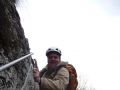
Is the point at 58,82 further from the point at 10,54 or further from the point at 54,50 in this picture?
the point at 10,54

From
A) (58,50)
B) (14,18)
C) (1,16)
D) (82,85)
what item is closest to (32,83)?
(58,50)

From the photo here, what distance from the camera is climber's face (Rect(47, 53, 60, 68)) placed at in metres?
6.23

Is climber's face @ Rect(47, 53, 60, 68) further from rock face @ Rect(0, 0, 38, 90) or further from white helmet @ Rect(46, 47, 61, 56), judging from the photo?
rock face @ Rect(0, 0, 38, 90)

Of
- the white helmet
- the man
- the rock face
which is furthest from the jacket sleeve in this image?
the white helmet

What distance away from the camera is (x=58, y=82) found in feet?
18.2

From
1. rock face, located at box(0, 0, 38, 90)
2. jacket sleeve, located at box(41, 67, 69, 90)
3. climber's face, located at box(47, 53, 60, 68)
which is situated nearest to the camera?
rock face, located at box(0, 0, 38, 90)

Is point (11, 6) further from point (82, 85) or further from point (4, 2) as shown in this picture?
point (82, 85)

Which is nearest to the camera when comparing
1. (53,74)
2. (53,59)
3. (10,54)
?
(10,54)

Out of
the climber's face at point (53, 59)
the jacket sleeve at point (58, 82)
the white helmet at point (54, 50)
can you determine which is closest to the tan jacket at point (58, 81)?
the jacket sleeve at point (58, 82)

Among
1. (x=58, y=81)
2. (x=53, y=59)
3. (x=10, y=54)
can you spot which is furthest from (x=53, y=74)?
(x=10, y=54)

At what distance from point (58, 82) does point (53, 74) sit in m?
0.58

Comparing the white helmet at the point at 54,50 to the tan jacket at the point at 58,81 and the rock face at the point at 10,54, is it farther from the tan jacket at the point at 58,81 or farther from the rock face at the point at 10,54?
the rock face at the point at 10,54

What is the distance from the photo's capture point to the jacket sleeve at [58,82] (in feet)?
17.9

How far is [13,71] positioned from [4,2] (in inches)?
54.2
